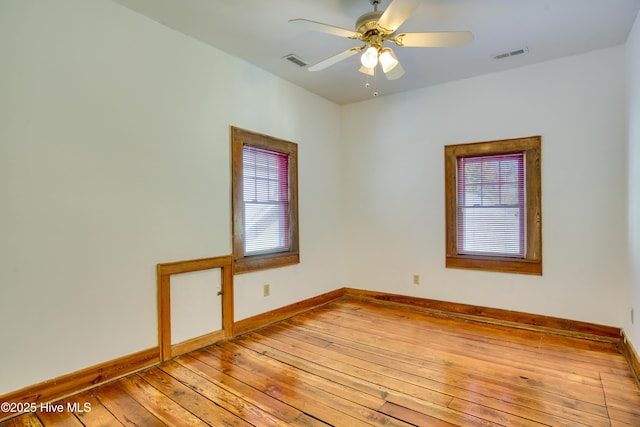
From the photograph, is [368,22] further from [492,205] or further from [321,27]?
[492,205]

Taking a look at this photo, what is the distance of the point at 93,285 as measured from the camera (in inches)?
95.4

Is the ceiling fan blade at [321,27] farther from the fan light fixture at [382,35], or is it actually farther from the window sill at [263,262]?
the window sill at [263,262]

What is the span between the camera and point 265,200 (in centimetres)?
383

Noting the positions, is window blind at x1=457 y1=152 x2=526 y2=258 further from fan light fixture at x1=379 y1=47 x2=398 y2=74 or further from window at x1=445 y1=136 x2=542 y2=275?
A: fan light fixture at x1=379 y1=47 x2=398 y2=74

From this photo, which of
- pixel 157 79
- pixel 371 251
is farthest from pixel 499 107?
pixel 157 79

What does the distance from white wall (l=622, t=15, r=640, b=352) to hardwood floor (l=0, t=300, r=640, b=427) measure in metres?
0.40

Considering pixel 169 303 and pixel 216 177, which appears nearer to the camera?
pixel 169 303

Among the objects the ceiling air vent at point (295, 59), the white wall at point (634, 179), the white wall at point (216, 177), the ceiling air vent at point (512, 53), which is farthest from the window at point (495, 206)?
the ceiling air vent at point (295, 59)

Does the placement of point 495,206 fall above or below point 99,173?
below

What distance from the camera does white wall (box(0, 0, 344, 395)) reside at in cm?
212

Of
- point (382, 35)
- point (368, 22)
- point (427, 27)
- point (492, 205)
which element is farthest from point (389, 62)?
point (492, 205)

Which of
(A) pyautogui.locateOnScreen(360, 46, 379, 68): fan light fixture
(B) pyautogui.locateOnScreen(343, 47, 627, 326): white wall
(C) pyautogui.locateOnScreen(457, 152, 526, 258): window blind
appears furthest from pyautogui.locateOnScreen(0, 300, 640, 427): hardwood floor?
(A) pyautogui.locateOnScreen(360, 46, 379, 68): fan light fixture

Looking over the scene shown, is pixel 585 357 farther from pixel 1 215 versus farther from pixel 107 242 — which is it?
pixel 1 215

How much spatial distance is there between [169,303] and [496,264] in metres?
3.39
